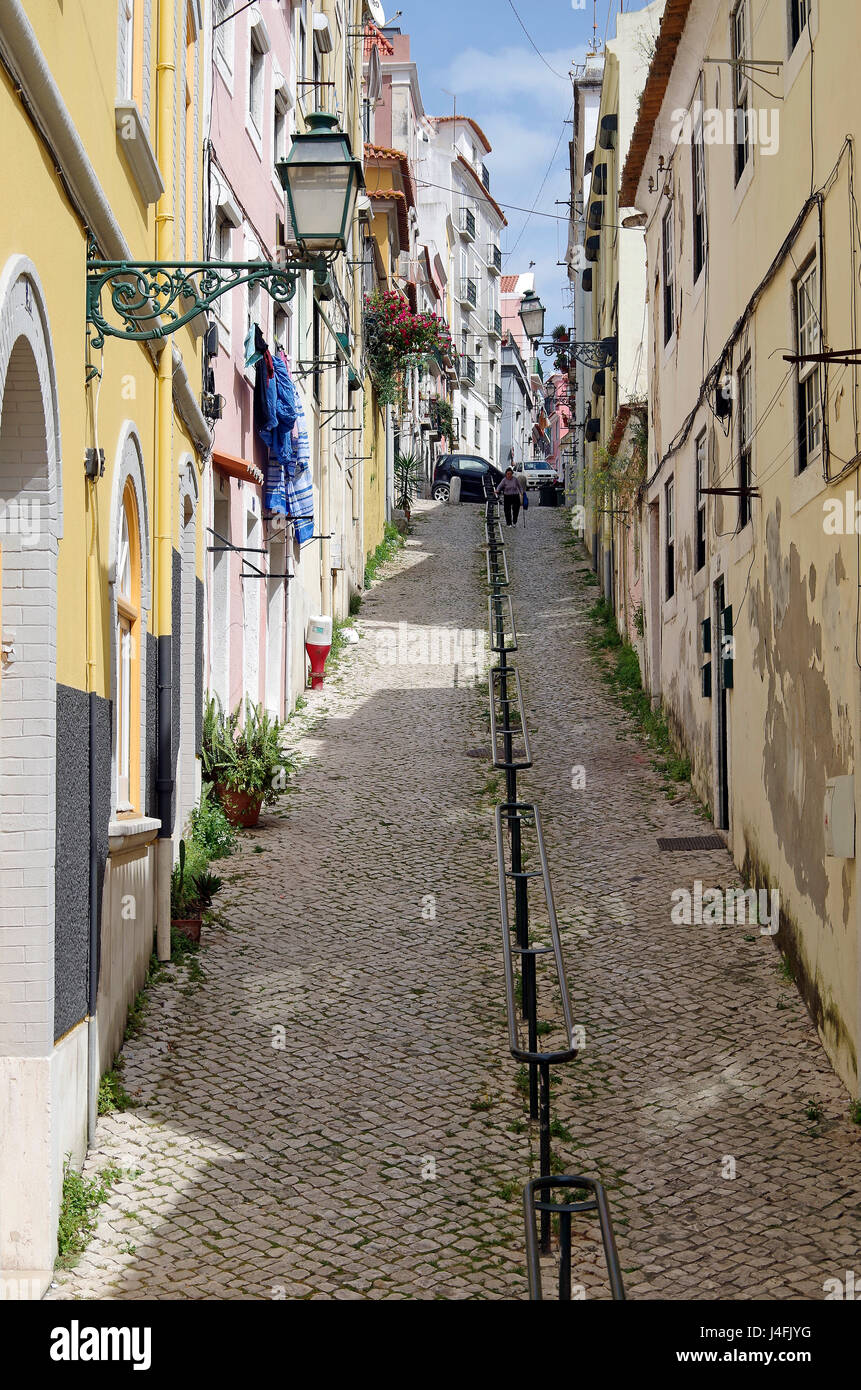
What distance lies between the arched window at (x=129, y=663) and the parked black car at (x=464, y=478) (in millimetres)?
34183

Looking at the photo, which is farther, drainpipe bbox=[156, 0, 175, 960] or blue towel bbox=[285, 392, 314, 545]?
blue towel bbox=[285, 392, 314, 545]

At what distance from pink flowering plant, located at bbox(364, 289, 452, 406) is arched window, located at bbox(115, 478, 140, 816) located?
2075 centimetres

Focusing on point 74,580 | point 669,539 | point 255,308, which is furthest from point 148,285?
point 669,539

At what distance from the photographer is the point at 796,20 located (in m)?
9.55

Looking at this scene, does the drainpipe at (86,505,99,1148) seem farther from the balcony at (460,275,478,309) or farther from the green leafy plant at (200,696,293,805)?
the balcony at (460,275,478,309)

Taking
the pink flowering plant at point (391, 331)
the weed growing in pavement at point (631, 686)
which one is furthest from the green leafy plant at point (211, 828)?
the pink flowering plant at point (391, 331)

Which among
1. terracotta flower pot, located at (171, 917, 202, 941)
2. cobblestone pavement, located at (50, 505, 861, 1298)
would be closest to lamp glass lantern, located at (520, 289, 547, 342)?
cobblestone pavement, located at (50, 505, 861, 1298)

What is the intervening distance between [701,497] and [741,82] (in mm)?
3874

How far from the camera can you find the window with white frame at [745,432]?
36.9 feet

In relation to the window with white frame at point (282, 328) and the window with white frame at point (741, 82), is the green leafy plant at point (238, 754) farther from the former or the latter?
the window with white frame at point (741, 82)

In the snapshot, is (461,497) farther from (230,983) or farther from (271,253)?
(230,983)

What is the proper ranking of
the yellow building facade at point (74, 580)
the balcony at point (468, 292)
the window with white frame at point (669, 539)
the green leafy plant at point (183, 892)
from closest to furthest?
1. the yellow building facade at point (74, 580)
2. the green leafy plant at point (183, 892)
3. the window with white frame at point (669, 539)
4. the balcony at point (468, 292)

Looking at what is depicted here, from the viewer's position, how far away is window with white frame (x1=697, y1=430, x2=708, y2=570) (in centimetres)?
1391

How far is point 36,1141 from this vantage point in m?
5.87
